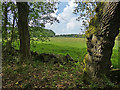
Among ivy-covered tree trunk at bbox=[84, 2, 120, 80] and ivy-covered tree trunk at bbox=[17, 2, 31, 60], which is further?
ivy-covered tree trunk at bbox=[17, 2, 31, 60]

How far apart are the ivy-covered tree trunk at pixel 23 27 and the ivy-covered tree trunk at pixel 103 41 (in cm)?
456

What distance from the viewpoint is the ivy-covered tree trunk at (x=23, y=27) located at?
267 inches

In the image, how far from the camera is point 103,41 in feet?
12.0

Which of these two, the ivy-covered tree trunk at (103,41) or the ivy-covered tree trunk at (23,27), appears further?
the ivy-covered tree trunk at (23,27)

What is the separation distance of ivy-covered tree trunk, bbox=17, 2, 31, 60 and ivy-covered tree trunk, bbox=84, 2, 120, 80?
4.56 metres

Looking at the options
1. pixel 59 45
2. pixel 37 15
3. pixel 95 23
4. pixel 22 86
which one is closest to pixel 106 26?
pixel 95 23

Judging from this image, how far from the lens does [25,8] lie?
271 inches

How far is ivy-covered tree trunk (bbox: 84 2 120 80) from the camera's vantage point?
333 cm

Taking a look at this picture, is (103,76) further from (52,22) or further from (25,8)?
(25,8)

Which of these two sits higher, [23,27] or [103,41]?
[23,27]

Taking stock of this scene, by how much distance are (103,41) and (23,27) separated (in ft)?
17.7

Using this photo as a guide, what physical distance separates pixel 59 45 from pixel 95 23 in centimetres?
655

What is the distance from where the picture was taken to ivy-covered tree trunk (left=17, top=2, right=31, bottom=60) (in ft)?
22.3

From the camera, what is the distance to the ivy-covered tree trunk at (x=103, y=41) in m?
3.33
